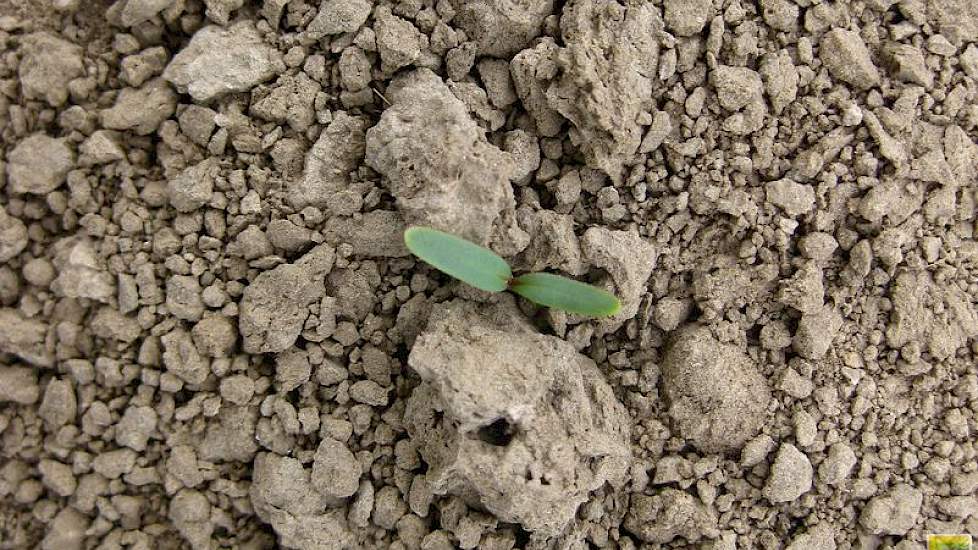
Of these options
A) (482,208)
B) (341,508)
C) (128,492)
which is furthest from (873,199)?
(128,492)

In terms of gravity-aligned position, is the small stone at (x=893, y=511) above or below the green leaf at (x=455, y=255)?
below

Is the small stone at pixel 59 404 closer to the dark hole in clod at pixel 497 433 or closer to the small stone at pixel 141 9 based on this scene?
the small stone at pixel 141 9

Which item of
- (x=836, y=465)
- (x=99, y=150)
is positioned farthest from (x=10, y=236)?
(x=836, y=465)

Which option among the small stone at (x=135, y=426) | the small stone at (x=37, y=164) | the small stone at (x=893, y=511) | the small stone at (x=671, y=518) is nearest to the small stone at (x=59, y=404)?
the small stone at (x=135, y=426)

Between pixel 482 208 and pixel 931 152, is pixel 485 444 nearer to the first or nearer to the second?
pixel 482 208

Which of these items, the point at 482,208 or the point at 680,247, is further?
the point at 680,247

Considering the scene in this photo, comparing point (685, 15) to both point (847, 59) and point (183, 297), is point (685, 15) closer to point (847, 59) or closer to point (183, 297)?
Result: point (847, 59)
